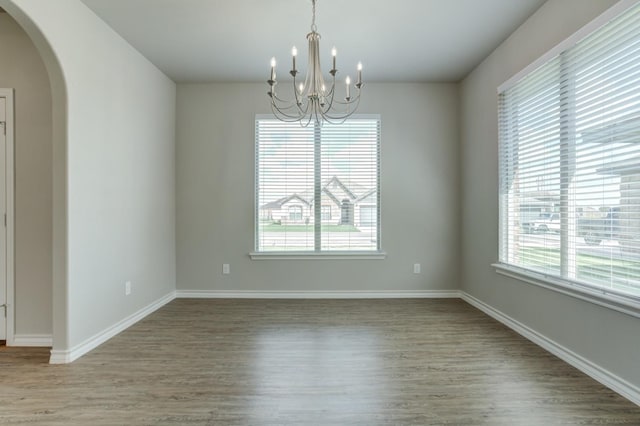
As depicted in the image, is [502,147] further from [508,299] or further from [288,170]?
[288,170]

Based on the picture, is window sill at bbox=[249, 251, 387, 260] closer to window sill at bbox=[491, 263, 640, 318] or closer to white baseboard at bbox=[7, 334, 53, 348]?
window sill at bbox=[491, 263, 640, 318]

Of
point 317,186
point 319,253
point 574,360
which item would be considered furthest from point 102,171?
point 574,360

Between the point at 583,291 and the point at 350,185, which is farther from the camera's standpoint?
the point at 350,185

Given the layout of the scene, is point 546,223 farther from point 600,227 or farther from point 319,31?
point 319,31

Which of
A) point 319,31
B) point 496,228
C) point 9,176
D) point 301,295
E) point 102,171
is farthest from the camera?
point 301,295

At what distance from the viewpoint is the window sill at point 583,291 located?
6.52 ft

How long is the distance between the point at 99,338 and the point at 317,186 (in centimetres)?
278

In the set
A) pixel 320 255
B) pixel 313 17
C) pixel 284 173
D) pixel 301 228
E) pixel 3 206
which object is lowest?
pixel 320 255

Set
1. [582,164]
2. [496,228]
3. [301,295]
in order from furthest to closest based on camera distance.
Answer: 1. [301,295]
2. [496,228]
3. [582,164]

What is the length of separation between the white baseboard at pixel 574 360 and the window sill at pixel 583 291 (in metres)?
0.43

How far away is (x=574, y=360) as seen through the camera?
7.97 ft

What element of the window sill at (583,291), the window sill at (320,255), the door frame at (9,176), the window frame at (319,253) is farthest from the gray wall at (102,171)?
the window sill at (583,291)

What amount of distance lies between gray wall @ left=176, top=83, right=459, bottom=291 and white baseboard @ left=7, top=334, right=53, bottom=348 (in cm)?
166

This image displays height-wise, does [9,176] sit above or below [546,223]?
above
